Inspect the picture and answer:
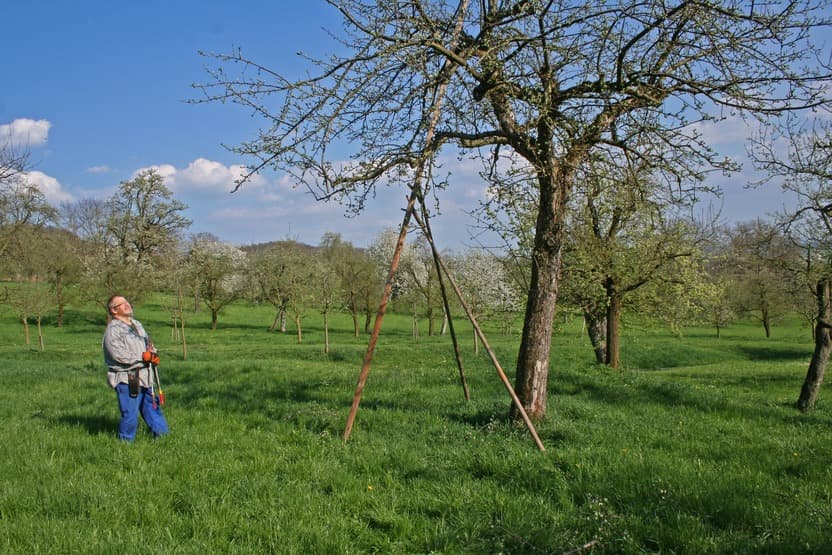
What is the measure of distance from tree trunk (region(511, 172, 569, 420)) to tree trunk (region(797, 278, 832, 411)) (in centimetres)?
713

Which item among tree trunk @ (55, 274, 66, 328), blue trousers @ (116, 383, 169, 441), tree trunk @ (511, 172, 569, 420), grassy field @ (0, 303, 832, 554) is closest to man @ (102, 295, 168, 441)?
blue trousers @ (116, 383, 169, 441)

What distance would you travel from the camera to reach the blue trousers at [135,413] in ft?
23.7

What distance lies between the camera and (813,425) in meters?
8.72

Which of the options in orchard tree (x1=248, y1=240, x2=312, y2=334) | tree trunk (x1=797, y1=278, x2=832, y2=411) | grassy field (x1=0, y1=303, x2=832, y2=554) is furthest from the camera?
orchard tree (x1=248, y1=240, x2=312, y2=334)

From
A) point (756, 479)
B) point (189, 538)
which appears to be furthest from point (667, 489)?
point (189, 538)

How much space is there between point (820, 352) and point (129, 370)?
1308cm

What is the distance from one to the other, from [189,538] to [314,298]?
35.8 metres

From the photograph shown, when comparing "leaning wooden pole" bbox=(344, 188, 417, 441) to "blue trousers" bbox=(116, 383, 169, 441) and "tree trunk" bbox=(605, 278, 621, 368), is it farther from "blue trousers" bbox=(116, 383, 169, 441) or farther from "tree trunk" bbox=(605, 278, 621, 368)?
"tree trunk" bbox=(605, 278, 621, 368)

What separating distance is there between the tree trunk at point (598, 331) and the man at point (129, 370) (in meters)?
14.9

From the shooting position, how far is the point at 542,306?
788 centimetres

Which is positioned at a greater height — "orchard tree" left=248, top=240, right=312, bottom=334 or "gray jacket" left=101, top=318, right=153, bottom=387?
"orchard tree" left=248, top=240, right=312, bottom=334

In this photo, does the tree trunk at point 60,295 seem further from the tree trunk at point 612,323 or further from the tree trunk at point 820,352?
the tree trunk at point 820,352

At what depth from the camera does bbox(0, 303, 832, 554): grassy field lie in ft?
14.3

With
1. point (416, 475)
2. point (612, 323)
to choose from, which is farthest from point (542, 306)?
point (612, 323)
